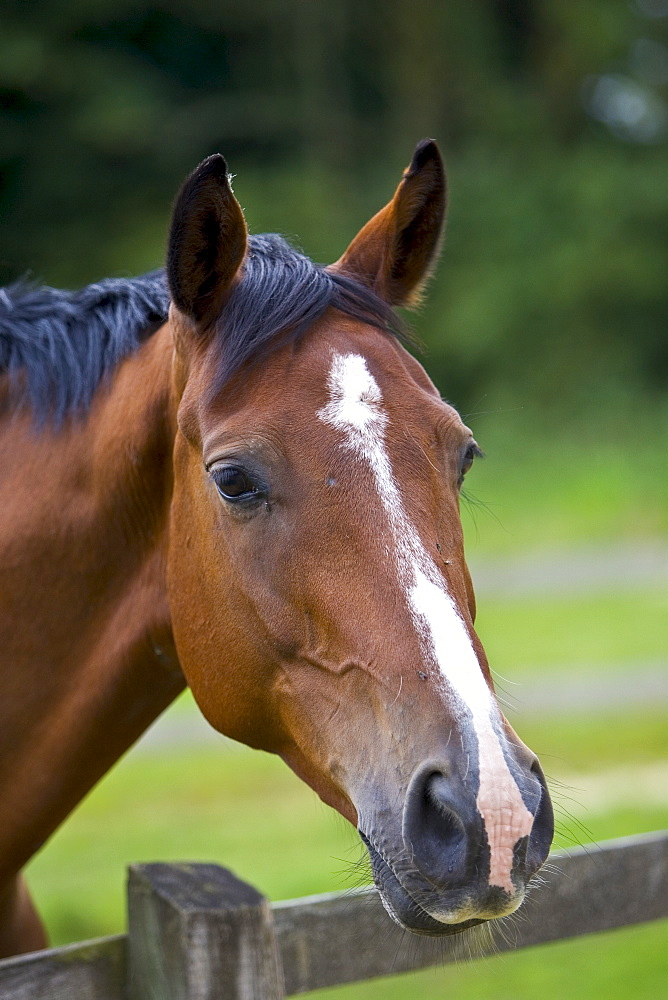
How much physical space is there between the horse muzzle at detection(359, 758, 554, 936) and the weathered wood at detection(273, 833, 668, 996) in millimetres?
249

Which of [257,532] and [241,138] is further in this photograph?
[241,138]

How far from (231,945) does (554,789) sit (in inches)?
105

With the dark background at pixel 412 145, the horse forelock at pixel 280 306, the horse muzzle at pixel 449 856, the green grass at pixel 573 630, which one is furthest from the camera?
the dark background at pixel 412 145

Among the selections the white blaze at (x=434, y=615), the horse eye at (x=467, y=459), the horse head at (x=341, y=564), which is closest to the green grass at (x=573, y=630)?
the horse eye at (x=467, y=459)

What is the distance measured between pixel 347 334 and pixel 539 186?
57.0 ft

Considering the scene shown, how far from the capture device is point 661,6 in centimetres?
1844

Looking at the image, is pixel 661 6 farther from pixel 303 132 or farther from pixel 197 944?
pixel 197 944

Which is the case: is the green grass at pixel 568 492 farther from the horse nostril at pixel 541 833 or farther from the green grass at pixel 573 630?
the horse nostril at pixel 541 833

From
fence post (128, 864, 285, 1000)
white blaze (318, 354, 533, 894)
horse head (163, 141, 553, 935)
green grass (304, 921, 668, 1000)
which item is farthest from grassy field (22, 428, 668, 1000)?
white blaze (318, 354, 533, 894)

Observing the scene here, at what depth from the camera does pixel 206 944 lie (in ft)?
5.79

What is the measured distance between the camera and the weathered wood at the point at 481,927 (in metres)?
2.08

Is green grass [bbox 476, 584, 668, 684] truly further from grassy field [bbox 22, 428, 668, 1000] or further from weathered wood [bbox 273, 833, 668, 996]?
weathered wood [bbox 273, 833, 668, 996]

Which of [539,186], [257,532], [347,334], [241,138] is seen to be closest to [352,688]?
[257,532]

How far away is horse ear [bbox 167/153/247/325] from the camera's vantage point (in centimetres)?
200
